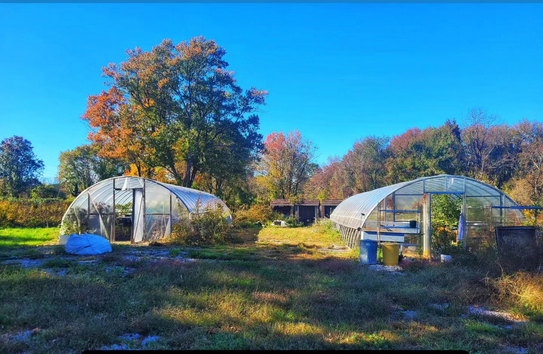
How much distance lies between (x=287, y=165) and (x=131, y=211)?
908 inches

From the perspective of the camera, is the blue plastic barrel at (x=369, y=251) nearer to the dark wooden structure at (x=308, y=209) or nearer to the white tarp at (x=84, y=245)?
the white tarp at (x=84, y=245)

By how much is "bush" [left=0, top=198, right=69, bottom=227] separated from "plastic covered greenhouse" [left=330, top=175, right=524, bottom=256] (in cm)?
2017

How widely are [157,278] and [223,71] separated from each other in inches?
967

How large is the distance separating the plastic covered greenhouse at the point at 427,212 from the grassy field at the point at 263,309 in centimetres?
304

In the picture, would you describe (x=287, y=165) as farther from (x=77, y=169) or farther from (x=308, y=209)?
(x=77, y=169)

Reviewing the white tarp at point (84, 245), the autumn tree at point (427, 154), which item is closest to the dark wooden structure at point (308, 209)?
the autumn tree at point (427, 154)

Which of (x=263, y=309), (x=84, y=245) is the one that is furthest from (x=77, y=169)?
(x=263, y=309)

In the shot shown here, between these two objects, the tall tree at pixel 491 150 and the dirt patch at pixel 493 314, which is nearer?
the dirt patch at pixel 493 314

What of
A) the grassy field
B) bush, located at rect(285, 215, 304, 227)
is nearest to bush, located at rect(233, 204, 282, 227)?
bush, located at rect(285, 215, 304, 227)

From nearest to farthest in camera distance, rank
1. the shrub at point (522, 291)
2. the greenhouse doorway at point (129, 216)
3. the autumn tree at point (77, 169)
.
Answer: the shrub at point (522, 291) < the greenhouse doorway at point (129, 216) < the autumn tree at point (77, 169)

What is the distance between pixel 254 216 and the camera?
2789 centimetres

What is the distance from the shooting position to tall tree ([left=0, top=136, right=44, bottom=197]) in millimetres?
37844

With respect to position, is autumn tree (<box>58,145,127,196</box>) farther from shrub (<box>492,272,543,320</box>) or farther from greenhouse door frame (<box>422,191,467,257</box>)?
shrub (<box>492,272,543,320</box>)

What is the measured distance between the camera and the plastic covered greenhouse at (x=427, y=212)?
10.7 metres
